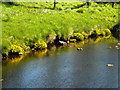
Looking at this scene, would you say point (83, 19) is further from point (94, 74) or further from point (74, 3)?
point (94, 74)

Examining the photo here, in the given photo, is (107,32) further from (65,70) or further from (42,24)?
(65,70)

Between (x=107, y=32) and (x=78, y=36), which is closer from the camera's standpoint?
(x=78, y=36)

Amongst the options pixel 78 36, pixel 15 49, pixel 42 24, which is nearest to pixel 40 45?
pixel 15 49

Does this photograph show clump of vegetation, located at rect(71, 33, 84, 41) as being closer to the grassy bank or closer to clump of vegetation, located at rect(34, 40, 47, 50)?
the grassy bank

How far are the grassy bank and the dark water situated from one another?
3584 millimetres

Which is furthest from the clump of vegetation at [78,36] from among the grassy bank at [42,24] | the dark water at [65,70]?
the dark water at [65,70]

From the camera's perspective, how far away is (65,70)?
93.5 feet

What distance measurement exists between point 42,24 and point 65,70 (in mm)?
17803

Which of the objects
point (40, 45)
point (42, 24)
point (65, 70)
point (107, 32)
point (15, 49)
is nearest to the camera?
point (65, 70)

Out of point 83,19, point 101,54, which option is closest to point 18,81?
point 101,54

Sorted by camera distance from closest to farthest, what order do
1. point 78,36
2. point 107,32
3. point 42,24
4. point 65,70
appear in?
point 65,70, point 42,24, point 78,36, point 107,32

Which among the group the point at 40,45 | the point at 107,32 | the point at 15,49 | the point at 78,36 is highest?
the point at 107,32

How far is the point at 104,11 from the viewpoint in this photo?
210 feet

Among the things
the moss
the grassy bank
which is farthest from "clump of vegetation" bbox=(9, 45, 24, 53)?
the moss
